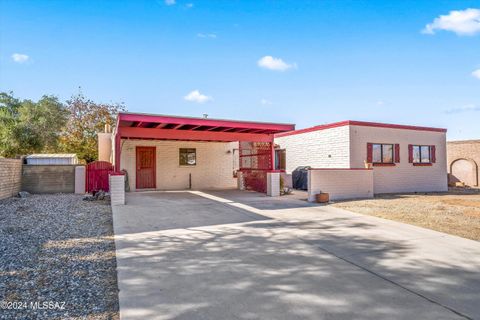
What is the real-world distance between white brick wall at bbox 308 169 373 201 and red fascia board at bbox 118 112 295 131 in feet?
7.53

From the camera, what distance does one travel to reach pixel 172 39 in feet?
43.2

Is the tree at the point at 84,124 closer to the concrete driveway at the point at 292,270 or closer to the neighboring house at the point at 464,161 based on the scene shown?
the concrete driveway at the point at 292,270

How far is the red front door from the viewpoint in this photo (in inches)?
609

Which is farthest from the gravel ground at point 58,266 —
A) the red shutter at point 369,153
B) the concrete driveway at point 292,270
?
the red shutter at point 369,153

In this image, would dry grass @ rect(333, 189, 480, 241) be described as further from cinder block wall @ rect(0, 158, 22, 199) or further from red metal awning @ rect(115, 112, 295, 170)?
cinder block wall @ rect(0, 158, 22, 199)

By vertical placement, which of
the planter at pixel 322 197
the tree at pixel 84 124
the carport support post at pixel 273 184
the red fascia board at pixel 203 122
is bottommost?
the planter at pixel 322 197

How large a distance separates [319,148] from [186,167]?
7103mm

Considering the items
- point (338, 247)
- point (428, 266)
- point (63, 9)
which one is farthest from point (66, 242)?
point (63, 9)

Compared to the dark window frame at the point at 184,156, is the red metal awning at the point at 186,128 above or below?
above

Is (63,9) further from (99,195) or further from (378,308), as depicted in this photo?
(378,308)

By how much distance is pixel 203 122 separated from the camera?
11.0 meters

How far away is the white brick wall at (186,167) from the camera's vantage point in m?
15.3

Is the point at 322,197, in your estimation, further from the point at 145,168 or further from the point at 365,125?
the point at 145,168

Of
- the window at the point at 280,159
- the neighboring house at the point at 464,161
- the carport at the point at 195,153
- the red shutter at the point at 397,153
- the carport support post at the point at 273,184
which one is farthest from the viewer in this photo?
the neighboring house at the point at 464,161
